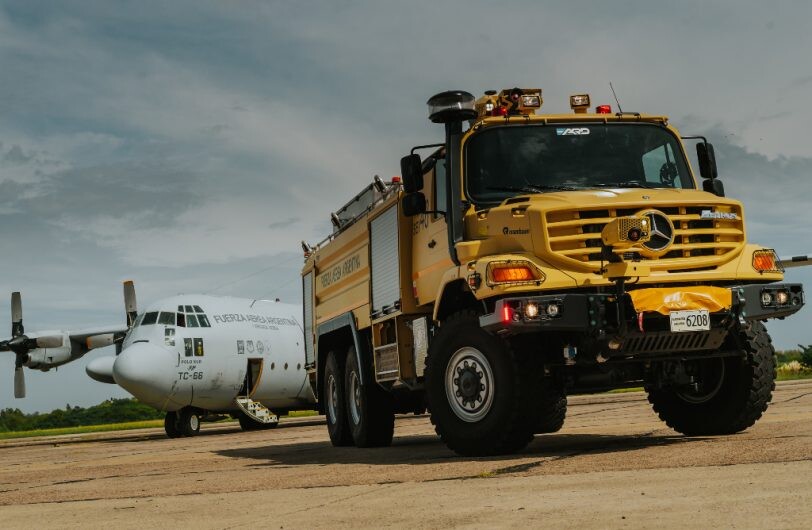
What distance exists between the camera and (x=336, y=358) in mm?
15750

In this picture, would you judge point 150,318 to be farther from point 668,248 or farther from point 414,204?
point 668,248

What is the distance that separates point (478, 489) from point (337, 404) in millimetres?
8254

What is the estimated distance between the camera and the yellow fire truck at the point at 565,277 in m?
9.66

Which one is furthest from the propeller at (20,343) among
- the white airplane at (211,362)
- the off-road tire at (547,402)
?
the off-road tire at (547,402)

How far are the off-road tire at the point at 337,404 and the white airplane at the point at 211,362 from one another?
11799 millimetres

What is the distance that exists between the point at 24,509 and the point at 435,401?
13.4 feet

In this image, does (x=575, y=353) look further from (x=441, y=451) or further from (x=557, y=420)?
(x=441, y=451)

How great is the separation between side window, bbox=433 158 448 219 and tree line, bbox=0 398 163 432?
53.0 meters

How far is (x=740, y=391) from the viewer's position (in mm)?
11016

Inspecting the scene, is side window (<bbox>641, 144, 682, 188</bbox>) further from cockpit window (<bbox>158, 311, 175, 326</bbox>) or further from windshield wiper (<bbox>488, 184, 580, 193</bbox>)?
cockpit window (<bbox>158, 311, 175, 326</bbox>)

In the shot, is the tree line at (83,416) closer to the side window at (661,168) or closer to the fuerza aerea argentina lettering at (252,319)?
the fuerza aerea argentina lettering at (252,319)

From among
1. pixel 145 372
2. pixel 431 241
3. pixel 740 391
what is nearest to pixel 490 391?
pixel 431 241

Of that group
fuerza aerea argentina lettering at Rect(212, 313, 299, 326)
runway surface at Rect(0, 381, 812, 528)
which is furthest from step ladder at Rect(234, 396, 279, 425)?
runway surface at Rect(0, 381, 812, 528)

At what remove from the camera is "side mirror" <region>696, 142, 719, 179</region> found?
11578mm
